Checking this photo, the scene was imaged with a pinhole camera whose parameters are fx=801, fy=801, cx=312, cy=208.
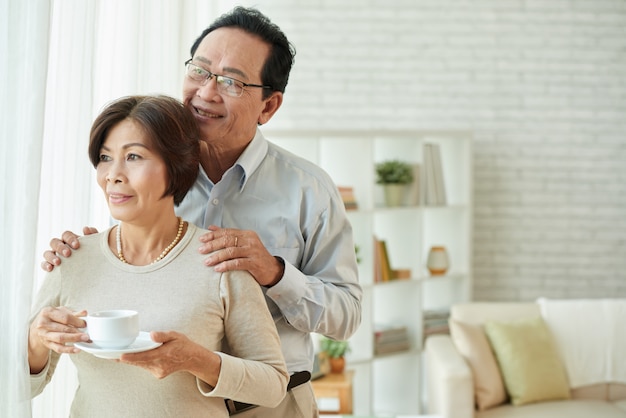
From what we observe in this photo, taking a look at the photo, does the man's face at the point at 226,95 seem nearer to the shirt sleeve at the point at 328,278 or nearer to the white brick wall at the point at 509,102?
the shirt sleeve at the point at 328,278

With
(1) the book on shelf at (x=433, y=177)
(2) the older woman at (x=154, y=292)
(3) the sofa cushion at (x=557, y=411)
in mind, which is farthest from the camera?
(1) the book on shelf at (x=433, y=177)

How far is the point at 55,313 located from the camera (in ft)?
4.04

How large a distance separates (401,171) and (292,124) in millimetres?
912

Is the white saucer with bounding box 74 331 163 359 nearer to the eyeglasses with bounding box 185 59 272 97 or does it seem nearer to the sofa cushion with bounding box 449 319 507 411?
the eyeglasses with bounding box 185 59 272 97

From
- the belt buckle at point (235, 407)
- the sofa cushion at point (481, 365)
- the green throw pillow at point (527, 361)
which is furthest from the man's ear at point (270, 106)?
the green throw pillow at point (527, 361)

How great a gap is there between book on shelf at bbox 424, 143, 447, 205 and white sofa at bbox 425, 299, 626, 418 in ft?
2.94

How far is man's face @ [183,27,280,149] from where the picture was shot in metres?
1.68

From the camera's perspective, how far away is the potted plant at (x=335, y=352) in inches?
175

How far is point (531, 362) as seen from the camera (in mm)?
4180

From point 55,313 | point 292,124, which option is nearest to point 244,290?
point 55,313

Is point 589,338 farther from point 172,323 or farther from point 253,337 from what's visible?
point 172,323

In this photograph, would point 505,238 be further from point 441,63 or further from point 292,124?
point 292,124

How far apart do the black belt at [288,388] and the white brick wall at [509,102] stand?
382cm

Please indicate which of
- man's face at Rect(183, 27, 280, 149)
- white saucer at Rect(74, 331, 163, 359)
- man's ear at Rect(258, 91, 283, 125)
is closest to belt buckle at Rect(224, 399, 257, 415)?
white saucer at Rect(74, 331, 163, 359)
